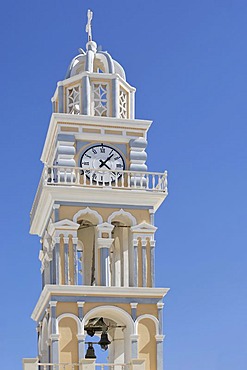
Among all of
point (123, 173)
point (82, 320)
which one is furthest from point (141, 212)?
point (82, 320)

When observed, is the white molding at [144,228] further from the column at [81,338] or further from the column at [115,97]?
the column at [115,97]

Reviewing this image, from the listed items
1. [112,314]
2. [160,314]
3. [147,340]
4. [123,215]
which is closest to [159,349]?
[147,340]

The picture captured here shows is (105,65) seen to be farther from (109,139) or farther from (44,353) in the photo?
(44,353)

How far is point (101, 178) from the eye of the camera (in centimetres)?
3800

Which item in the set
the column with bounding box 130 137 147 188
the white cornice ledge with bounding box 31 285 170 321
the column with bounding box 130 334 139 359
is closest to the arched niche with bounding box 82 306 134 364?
the column with bounding box 130 334 139 359

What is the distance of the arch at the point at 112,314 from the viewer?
119 feet

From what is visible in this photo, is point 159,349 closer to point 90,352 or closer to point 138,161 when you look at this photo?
point 90,352

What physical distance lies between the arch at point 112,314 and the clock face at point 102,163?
4.40 meters

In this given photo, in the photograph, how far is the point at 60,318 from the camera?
36.0m

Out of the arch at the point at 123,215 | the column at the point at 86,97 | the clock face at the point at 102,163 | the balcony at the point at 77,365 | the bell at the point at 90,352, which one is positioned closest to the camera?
the balcony at the point at 77,365

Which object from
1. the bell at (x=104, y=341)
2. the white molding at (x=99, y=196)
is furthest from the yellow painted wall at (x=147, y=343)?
the white molding at (x=99, y=196)

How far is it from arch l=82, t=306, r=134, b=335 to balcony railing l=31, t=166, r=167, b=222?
13.7ft

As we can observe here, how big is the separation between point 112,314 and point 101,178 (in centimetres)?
Result: 464

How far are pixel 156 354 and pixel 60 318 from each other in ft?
11.2
